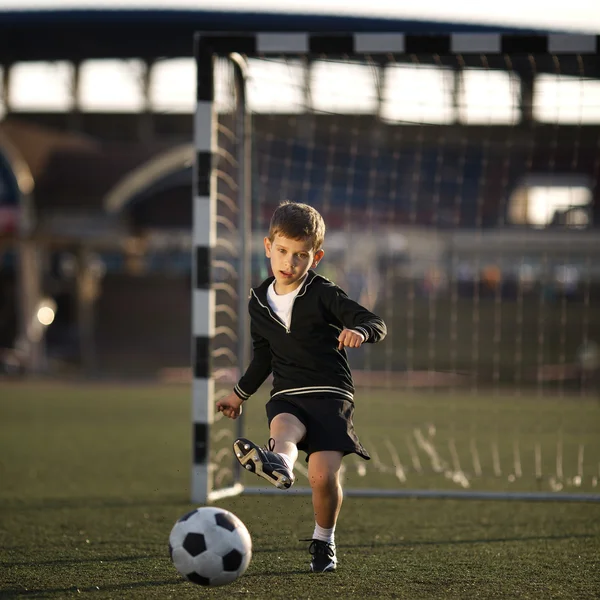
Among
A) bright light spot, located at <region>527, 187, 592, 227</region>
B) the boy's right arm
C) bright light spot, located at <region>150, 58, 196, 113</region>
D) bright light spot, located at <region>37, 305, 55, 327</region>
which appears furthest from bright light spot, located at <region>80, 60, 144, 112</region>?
the boy's right arm

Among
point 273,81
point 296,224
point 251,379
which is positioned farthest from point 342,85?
point 296,224

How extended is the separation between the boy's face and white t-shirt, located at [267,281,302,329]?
2.2 inches

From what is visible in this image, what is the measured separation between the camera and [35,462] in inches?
299

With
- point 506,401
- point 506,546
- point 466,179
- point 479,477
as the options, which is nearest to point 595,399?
point 506,401

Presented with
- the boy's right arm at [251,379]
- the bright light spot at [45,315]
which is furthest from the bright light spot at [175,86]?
Result: the boy's right arm at [251,379]

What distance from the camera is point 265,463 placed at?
3.51 m

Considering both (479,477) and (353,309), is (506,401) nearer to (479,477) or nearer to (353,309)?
(479,477)

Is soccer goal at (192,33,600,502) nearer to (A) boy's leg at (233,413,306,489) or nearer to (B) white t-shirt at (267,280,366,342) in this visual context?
(B) white t-shirt at (267,280,366,342)

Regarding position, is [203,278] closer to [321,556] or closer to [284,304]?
[284,304]

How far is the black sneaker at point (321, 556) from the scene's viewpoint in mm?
3965

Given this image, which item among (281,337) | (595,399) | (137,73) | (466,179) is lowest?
(595,399)

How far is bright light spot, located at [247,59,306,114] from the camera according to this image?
→ 6.96 meters

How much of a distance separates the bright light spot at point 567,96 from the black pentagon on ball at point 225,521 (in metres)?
4.44

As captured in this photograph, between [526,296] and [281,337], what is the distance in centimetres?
1681
